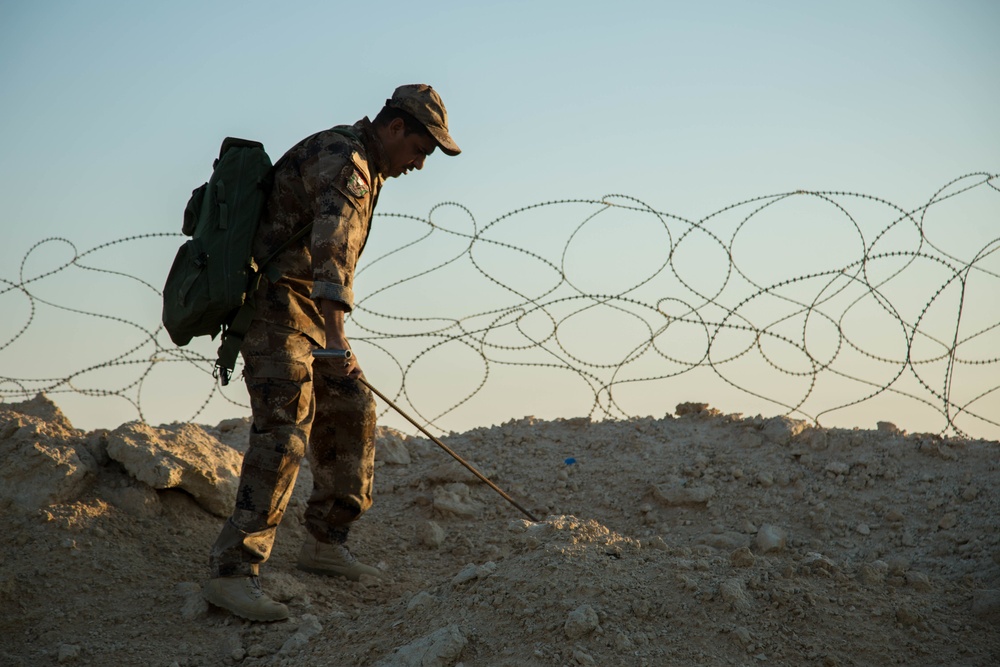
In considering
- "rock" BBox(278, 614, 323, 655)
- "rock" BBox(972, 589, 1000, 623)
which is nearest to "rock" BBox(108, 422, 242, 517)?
"rock" BBox(278, 614, 323, 655)

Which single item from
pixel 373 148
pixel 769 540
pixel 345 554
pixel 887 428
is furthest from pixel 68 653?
pixel 887 428

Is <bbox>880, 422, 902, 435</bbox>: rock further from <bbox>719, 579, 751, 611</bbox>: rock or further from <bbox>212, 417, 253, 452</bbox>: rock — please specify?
<bbox>212, 417, 253, 452</bbox>: rock

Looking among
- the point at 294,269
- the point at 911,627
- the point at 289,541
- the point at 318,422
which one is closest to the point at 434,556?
the point at 289,541

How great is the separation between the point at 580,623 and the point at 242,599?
1503 mm

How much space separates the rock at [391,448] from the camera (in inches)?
266

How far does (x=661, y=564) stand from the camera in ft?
13.9

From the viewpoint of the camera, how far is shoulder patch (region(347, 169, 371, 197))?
13.3 feet

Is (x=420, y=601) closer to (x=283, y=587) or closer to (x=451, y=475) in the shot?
(x=283, y=587)

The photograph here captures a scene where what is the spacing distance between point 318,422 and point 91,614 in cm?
129

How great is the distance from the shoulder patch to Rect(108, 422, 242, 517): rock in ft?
6.38

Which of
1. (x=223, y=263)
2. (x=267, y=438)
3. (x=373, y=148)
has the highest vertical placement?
(x=373, y=148)

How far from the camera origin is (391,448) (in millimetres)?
6848

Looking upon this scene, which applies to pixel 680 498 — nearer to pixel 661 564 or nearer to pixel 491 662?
pixel 661 564

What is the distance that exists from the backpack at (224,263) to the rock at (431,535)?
1754 mm
